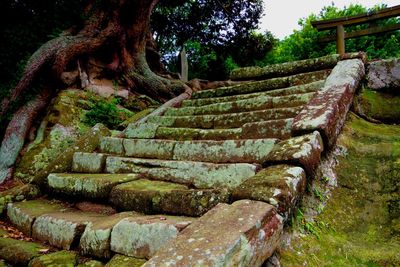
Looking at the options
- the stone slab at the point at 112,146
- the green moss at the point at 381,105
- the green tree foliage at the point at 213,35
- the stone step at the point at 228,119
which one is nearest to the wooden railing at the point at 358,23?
the green moss at the point at 381,105

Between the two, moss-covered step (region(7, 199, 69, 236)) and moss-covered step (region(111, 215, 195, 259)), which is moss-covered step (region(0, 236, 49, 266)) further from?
moss-covered step (region(111, 215, 195, 259))

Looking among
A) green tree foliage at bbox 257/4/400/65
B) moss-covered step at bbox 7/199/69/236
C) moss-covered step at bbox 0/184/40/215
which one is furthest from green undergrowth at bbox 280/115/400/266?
green tree foliage at bbox 257/4/400/65

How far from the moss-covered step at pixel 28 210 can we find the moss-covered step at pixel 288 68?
3.36 meters

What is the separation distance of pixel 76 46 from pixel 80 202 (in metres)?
4.19

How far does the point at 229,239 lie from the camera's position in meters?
1.35

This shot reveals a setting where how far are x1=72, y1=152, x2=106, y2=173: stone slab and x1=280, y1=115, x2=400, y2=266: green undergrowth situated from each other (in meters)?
2.13

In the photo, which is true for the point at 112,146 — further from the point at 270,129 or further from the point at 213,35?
the point at 213,35

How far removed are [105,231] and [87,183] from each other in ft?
2.94

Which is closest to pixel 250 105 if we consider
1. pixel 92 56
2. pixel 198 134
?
pixel 198 134

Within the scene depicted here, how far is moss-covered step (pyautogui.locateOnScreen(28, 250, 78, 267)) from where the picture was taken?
1917mm

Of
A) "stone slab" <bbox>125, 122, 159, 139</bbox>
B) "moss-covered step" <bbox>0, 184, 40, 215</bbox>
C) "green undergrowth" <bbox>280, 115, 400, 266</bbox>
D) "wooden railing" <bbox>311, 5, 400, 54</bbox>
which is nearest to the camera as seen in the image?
"green undergrowth" <bbox>280, 115, 400, 266</bbox>

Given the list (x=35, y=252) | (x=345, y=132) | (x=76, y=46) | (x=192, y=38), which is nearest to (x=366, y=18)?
(x=345, y=132)

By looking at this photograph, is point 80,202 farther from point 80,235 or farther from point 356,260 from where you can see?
point 356,260

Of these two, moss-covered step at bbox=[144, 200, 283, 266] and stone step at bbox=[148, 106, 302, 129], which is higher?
stone step at bbox=[148, 106, 302, 129]
